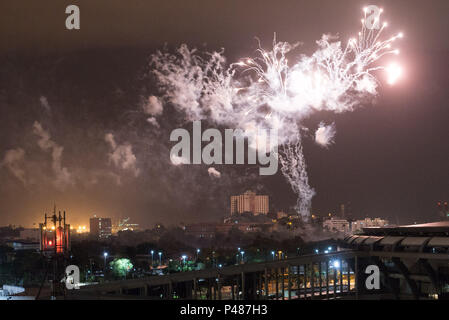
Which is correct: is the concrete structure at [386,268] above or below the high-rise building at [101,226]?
below

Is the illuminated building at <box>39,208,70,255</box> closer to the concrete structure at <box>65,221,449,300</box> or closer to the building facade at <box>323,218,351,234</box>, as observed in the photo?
the concrete structure at <box>65,221,449,300</box>

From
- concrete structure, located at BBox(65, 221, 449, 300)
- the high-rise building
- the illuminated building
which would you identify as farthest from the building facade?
the illuminated building

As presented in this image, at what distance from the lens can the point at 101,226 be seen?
186625mm

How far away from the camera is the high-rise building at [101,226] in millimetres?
178625

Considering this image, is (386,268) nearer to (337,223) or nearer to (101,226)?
(337,223)

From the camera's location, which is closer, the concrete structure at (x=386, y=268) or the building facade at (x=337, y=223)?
the concrete structure at (x=386, y=268)

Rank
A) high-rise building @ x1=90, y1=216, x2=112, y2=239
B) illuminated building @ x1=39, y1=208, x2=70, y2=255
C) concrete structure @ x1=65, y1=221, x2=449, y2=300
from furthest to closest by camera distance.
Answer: high-rise building @ x1=90, y1=216, x2=112, y2=239 → concrete structure @ x1=65, y1=221, x2=449, y2=300 → illuminated building @ x1=39, y1=208, x2=70, y2=255

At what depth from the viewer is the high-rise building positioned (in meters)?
179

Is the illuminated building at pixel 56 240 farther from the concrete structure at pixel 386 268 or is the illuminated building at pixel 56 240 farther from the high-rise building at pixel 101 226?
the high-rise building at pixel 101 226

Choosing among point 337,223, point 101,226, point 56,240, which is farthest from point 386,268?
point 101,226

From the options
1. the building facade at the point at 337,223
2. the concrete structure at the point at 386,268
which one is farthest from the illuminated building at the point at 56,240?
the building facade at the point at 337,223
